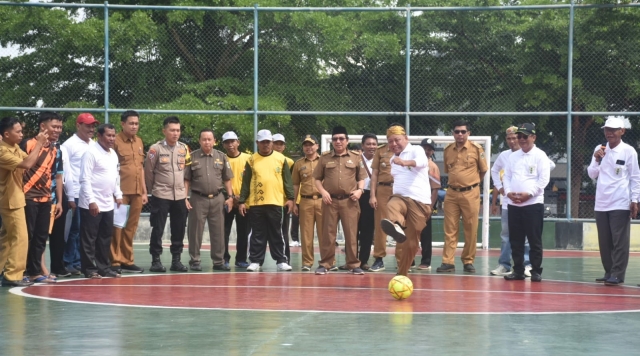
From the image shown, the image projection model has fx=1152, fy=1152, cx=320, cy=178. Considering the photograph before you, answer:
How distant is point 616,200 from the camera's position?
45.9 ft

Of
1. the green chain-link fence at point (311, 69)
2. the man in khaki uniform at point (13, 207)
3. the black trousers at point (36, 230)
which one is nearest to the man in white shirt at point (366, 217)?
the black trousers at point (36, 230)

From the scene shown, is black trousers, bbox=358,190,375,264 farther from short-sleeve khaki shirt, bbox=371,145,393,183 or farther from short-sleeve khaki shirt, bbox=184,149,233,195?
short-sleeve khaki shirt, bbox=184,149,233,195

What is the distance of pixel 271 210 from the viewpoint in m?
15.6

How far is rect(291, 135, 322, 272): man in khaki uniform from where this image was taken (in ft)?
51.5

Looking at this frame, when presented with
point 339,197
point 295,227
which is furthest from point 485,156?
point 339,197

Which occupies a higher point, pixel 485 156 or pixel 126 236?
pixel 485 156

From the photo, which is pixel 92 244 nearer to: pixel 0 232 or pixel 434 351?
pixel 0 232

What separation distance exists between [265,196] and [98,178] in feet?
8.15

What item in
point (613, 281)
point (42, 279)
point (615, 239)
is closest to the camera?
point (42, 279)

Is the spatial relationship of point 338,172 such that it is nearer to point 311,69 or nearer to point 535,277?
point 535,277

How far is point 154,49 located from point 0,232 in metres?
14.7

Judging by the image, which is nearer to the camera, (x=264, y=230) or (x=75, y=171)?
(x=75, y=171)

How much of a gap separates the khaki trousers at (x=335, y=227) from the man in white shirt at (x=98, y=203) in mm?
2752

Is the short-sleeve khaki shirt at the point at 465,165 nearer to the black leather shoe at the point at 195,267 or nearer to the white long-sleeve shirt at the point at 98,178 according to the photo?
the black leather shoe at the point at 195,267
